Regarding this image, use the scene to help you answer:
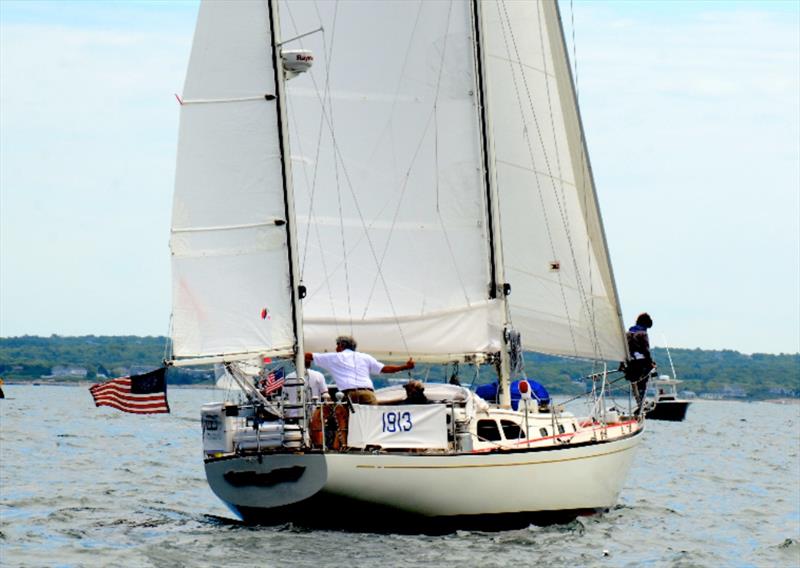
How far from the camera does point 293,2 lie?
80.3 ft

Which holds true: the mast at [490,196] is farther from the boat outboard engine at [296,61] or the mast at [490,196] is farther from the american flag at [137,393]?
the american flag at [137,393]

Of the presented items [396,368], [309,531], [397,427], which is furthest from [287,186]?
[309,531]

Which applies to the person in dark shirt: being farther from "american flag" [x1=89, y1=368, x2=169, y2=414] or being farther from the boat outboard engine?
"american flag" [x1=89, y1=368, x2=169, y2=414]

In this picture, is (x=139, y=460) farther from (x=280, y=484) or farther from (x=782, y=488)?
(x=280, y=484)

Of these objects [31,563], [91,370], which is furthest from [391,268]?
[91,370]

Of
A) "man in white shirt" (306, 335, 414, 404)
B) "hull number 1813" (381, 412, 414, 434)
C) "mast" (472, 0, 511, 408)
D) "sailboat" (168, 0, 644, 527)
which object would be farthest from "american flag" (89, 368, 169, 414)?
"mast" (472, 0, 511, 408)

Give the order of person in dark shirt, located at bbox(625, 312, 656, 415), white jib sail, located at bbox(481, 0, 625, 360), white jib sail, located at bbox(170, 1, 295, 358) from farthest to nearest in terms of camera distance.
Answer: person in dark shirt, located at bbox(625, 312, 656, 415), white jib sail, located at bbox(481, 0, 625, 360), white jib sail, located at bbox(170, 1, 295, 358)

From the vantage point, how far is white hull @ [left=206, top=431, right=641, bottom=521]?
20203 millimetres

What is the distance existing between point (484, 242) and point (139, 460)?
49.6ft

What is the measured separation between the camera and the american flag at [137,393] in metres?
20.8

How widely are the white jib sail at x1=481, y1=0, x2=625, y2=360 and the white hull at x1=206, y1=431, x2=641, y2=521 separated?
14.2 ft

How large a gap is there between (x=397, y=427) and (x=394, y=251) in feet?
14.7

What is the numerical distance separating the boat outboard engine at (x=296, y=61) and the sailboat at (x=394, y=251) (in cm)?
3

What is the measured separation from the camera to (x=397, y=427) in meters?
20.8
